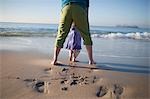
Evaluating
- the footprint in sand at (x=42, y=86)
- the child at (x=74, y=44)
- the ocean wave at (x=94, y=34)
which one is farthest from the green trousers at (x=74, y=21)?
the ocean wave at (x=94, y=34)

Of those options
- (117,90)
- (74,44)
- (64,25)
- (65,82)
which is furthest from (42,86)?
(74,44)

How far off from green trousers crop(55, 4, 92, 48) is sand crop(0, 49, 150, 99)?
0.31 meters

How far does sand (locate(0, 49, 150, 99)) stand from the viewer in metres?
2.84

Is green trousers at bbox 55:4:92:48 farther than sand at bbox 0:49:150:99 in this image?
Yes

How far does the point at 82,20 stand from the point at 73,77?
776 millimetres

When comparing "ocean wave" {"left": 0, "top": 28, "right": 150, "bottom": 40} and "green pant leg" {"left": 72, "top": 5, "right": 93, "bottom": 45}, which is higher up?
"green pant leg" {"left": 72, "top": 5, "right": 93, "bottom": 45}

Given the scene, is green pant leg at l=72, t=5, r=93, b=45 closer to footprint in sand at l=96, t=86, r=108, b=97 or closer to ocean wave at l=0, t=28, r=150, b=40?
footprint in sand at l=96, t=86, r=108, b=97

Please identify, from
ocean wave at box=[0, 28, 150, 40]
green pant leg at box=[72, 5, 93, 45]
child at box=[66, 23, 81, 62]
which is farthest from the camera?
ocean wave at box=[0, 28, 150, 40]

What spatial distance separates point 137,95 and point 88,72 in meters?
0.77

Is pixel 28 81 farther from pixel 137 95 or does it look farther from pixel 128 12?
pixel 128 12

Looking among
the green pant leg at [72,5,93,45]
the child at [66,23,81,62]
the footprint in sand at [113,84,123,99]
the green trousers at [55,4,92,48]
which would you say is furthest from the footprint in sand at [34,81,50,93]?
the child at [66,23,81,62]

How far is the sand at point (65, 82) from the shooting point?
9.32 ft

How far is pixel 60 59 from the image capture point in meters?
4.14

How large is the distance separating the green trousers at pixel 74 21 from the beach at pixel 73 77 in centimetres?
31
